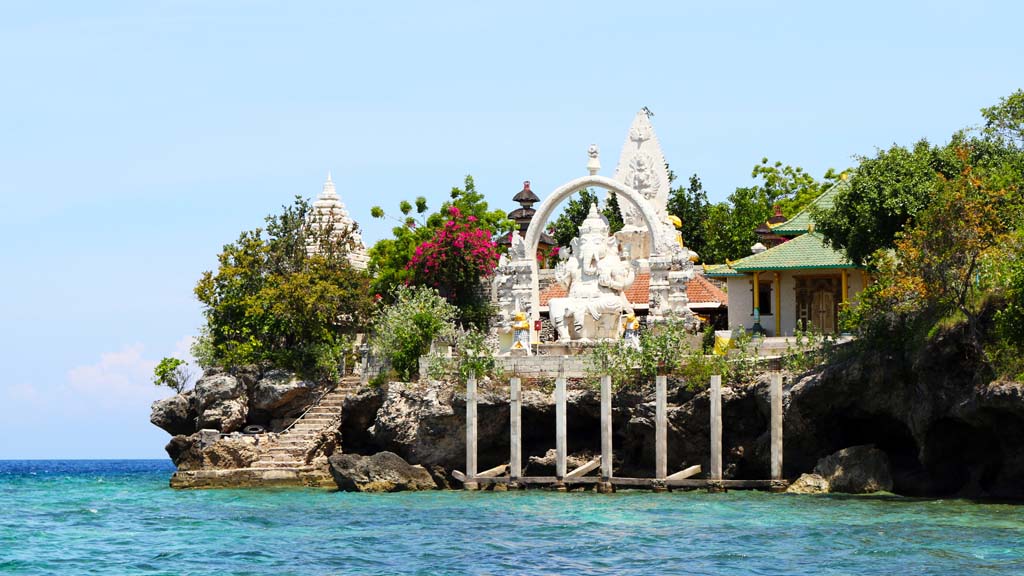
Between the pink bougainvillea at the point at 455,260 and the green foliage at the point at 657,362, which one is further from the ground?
the pink bougainvillea at the point at 455,260

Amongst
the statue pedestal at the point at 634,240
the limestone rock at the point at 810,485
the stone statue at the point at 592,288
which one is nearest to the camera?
the limestone rock at the point at 810,485

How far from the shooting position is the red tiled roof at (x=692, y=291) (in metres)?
52.4

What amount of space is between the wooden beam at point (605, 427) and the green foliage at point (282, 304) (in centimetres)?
1194

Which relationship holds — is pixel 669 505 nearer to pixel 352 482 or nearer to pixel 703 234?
pixel 352 482

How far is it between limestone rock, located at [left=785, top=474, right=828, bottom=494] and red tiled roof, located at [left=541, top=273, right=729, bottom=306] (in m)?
13.7

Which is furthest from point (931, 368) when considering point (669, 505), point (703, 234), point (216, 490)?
point (703, 234)

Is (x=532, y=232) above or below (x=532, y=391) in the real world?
above

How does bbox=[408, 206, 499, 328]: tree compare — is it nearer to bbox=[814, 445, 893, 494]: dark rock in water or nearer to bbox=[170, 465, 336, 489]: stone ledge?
bbox=[170, 465, 336, 489]: stone ledge

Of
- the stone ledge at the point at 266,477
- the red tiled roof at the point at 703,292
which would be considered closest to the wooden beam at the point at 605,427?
the stone ledge at the point at 266,477

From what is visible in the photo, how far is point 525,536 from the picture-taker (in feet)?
103

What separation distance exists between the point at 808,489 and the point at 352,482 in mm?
12433

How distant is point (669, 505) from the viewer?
3675cm

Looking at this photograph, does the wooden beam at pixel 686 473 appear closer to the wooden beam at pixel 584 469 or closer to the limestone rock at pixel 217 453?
the wooden beam at pixel 584 469

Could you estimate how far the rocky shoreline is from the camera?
3638 centimetres
